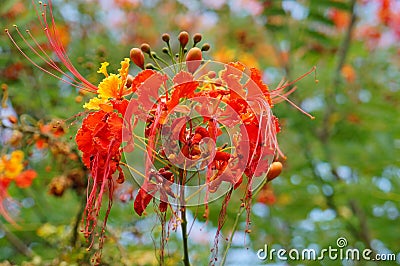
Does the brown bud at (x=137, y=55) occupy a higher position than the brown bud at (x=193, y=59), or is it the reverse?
the brown bud at (x=137, y=55)

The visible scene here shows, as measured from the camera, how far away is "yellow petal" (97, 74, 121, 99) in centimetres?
198

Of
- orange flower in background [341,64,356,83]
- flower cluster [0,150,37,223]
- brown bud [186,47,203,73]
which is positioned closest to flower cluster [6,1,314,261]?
brown bud [186,47,203,73]

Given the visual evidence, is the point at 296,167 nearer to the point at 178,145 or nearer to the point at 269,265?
the point at 269,265

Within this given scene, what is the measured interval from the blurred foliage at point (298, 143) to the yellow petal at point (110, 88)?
3.55 ft

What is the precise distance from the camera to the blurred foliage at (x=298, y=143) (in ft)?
12.2

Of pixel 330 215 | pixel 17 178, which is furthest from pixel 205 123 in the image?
pixel 330 215

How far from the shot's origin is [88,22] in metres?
5.53

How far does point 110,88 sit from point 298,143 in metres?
2.93

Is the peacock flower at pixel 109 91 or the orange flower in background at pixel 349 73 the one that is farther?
the orange flower in background at pixel 349 73

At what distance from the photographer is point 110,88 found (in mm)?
1986

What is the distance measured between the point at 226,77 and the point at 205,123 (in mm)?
167

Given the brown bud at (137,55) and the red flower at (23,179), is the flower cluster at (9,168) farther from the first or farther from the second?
the brown bud at (137,55)

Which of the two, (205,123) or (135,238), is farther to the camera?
(135,238)

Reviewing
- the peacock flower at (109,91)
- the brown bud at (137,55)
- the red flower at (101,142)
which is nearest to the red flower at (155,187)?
the red flower at (101,142)
